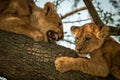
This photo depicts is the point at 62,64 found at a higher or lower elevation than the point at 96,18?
lower

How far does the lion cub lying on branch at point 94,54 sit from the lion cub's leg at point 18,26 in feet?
1.79

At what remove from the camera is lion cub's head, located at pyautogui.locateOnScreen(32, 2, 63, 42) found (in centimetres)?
441

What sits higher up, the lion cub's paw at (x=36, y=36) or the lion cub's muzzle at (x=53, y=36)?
the lion cub's paw at (x=36, y=36)

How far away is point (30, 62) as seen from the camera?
335 centimetres

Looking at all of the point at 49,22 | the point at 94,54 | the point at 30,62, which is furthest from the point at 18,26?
the point at 94,54

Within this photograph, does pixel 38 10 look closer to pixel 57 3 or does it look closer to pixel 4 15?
pixel 4 15

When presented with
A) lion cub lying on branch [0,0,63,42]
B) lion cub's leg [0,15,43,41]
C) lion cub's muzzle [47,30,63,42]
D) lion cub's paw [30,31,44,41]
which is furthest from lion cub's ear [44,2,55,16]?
lion cub's paw [30,31,44,41]

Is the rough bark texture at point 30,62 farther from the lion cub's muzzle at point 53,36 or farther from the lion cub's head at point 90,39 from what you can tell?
the lion cub's muzzle at point 53,36

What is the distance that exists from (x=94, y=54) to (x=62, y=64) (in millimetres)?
499

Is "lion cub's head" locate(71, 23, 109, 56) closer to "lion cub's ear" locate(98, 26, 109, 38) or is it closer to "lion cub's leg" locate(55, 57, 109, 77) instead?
"lion cub's ear" locate(98, 26, 109, 38)

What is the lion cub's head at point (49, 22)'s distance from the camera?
14.5ft

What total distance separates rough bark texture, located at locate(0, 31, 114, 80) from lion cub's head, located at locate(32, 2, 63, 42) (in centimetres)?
90

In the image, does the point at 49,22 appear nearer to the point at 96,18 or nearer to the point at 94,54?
the point at 96,18

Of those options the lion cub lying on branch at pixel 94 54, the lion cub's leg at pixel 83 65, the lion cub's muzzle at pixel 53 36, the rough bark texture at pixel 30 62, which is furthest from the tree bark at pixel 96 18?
the rough bark texture at pixel 30 62
